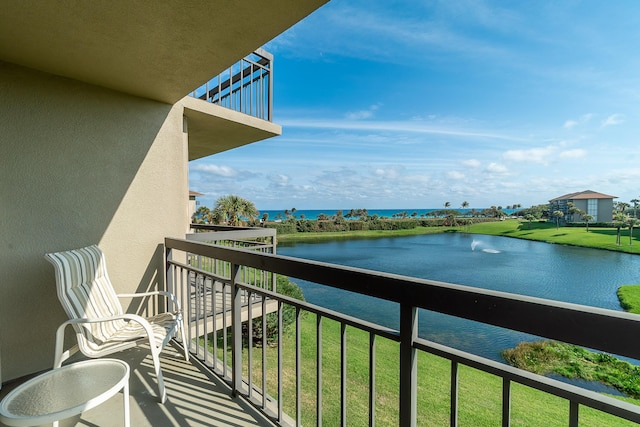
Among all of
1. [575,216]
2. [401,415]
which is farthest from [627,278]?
[401,415]

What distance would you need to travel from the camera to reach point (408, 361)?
1.22 m

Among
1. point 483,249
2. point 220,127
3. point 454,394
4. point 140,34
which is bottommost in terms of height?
point 483,249

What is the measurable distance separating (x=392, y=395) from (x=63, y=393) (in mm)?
8126

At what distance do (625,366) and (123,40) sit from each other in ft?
59.7

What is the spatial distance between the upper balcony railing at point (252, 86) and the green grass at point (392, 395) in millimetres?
5158

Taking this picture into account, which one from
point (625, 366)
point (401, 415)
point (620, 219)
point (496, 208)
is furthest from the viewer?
point (496, 208)

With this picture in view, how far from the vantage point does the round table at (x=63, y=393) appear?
131 cm

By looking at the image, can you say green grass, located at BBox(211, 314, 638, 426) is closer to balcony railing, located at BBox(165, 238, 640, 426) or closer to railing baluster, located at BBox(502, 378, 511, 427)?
balcony railing, located at BBox(165, 238, 640, 426)

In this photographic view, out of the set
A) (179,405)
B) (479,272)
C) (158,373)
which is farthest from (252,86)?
(479,272)

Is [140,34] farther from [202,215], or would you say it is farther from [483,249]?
[483,249]

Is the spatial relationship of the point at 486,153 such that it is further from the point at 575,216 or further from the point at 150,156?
the point at 150,156

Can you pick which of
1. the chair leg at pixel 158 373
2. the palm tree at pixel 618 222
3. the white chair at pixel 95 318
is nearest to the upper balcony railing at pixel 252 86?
the white chair at pixel 95 318

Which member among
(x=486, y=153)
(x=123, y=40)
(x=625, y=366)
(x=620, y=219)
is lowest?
(x=625, y=366)

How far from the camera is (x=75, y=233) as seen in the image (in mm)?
2900
